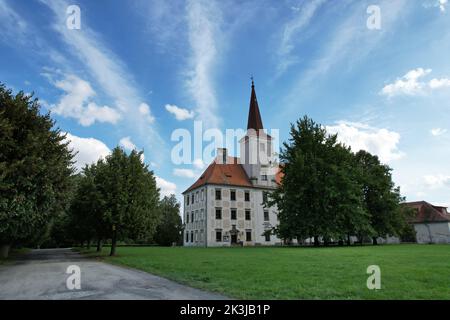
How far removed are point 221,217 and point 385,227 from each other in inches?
913

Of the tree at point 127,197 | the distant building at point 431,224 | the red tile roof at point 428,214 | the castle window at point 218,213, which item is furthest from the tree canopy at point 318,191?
the red tile roof at point 428,214

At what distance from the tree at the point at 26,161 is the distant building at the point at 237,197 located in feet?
116

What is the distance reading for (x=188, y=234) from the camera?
57500mm

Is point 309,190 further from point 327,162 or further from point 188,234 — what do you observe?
point 188,234

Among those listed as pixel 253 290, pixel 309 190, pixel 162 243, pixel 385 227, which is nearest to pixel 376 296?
pixel 253 290

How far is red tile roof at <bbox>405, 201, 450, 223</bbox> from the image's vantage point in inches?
2240

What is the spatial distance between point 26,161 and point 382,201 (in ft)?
140

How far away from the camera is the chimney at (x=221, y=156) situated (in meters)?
59.5

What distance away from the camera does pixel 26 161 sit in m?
14.7

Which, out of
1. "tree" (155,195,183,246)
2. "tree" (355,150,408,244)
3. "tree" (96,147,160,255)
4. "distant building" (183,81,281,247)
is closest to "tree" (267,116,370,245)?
"tree" (355,150,408,244)

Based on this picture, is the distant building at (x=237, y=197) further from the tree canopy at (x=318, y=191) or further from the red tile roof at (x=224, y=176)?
the tree canopy at (x=318, y=191)

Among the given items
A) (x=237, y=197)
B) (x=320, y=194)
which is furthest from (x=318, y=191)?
(x=237, y=197)

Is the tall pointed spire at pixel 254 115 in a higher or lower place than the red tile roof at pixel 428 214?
higher

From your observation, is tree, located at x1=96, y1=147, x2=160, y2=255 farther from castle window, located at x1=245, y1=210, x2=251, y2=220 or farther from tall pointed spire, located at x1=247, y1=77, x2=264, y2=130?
tall pointed spire, located at x1=247, y1=77, x2=264, y2=130
